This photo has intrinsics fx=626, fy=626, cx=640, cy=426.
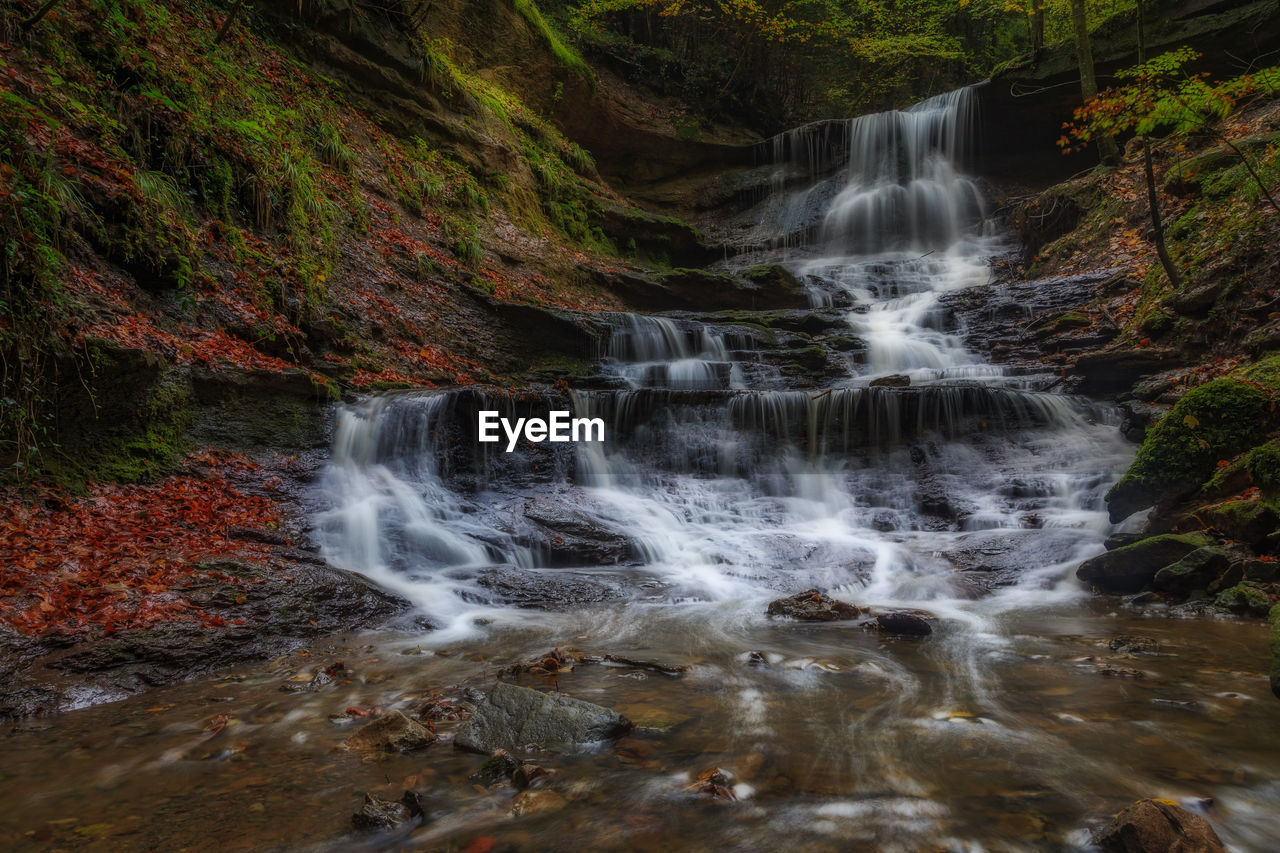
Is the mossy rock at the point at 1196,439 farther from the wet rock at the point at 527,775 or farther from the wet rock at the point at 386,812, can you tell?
the wet rock at the point at 386,812

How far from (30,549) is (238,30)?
10.6m

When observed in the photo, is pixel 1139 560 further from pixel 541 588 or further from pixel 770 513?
pixel 541 588

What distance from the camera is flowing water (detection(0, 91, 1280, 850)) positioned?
2111mm

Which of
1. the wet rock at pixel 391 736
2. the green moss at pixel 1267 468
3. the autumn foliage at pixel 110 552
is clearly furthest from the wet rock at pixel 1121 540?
the autumn foliage at pixel 110 552

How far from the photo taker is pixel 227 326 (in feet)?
23.5

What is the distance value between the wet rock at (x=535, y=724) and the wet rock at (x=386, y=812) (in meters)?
0.45

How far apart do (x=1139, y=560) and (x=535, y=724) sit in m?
5.04

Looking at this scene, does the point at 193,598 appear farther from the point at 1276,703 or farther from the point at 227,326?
the point at 1276,703

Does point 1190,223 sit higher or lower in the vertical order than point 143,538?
higher

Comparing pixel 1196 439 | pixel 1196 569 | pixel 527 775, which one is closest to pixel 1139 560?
pixel 1196 569

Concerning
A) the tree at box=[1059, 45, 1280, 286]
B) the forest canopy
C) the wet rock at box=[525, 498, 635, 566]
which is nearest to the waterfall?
the wet rock at box=[525, 498, 635, 566]

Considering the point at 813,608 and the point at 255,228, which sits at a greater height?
the point at 255,228

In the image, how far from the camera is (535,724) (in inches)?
105

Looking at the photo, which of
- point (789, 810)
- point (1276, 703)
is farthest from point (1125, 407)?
point (789, 810)
